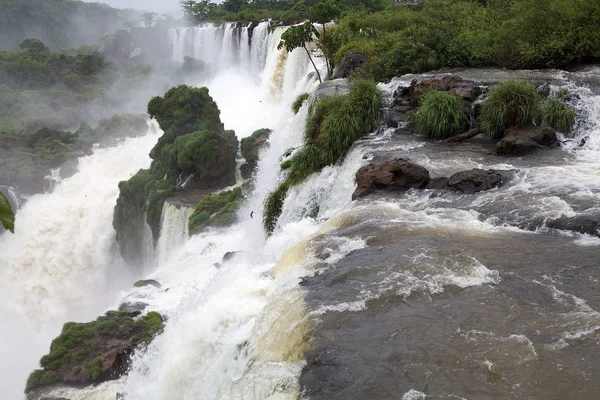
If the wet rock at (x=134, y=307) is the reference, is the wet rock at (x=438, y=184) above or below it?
above

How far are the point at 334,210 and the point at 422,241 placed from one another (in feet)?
9.24

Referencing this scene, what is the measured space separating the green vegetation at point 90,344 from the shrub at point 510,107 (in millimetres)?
8561

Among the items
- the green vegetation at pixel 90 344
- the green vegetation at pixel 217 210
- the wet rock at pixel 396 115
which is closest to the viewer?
the green vegetation at pixel 90 344

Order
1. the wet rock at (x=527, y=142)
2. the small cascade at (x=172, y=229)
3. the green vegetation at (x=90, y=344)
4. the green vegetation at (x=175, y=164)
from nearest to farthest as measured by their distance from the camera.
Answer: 1. the wet rock at (x=527, y=142)
2. the green vegetation at (x=90, y=344)
3. the small cascade at (x=172, y=229)
4. the green vegetation at (x=175, y=164)

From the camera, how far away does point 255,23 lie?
39.6 meters

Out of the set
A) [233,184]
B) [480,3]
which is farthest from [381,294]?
[480,3]

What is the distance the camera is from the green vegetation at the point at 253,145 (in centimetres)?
2397

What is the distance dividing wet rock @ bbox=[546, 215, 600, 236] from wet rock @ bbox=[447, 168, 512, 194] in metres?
1.66

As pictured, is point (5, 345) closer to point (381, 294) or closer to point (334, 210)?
point (334, 210)

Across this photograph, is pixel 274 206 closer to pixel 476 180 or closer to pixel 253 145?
pixel 476 180

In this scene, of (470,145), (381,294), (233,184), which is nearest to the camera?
(381,294)

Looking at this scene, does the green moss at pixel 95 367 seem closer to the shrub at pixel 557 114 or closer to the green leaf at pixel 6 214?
the green leaf at pixel 6 214

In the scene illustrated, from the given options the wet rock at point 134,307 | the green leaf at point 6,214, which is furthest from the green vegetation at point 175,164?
the green leaf at point 6,214

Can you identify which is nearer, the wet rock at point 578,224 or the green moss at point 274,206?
the wet rock at point 578,224
